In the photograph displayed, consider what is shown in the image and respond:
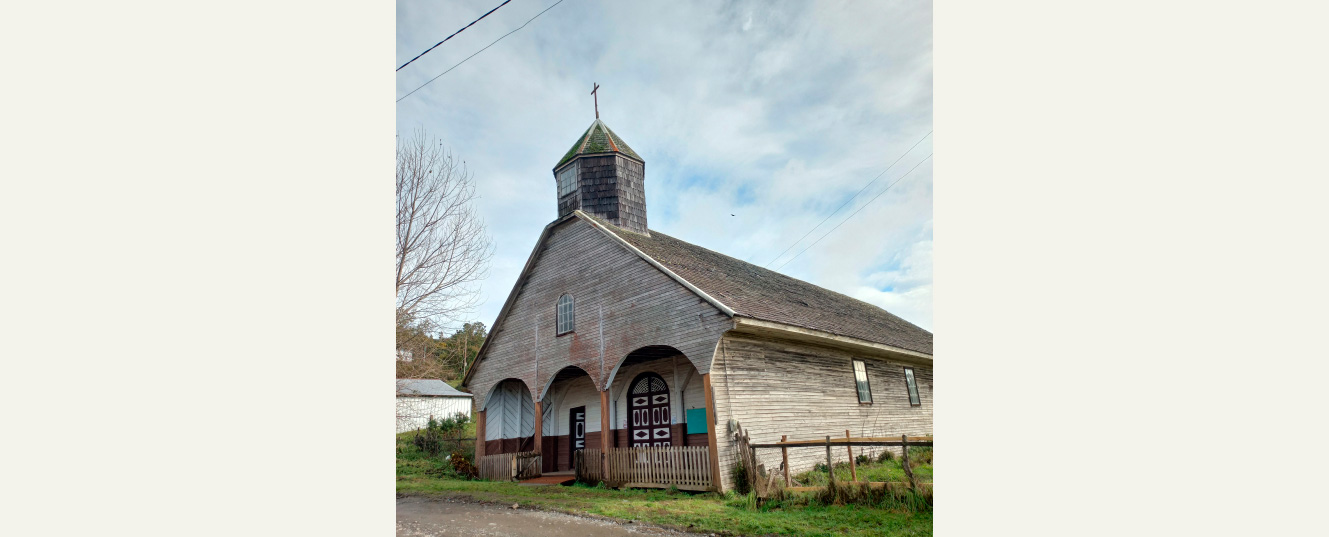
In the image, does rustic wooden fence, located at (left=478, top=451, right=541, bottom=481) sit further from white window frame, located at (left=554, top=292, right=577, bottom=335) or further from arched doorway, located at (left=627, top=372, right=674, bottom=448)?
white window frame, located at (left=554, top=292, right=577, bottom=335)

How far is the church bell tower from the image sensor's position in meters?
20.8

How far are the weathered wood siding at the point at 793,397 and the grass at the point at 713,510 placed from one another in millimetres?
1611

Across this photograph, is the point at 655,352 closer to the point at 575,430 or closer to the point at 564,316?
the point at 564,316

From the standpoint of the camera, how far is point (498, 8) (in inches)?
330

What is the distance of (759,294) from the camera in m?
17.3

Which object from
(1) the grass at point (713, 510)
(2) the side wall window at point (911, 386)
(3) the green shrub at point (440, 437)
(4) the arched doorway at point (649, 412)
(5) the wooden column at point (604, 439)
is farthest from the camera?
(3) the green shrub at point (440, 437)

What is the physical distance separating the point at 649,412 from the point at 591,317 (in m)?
2.88

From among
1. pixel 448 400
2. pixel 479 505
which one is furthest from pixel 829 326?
pixel 448 400

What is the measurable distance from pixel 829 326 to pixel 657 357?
4497 mm

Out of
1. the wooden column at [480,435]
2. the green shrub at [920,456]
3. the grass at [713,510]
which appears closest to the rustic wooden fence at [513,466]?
the grass at [713,510]

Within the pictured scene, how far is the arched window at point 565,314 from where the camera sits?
58.2 ft

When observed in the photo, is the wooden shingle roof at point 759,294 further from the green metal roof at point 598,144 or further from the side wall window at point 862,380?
the green metal roof at point 598,144

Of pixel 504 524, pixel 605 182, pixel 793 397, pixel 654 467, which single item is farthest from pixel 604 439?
pixel 605 182

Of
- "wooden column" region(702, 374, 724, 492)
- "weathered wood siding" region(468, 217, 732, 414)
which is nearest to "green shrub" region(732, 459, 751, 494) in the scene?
"wooden column" region(702, 374, 724, 492)
